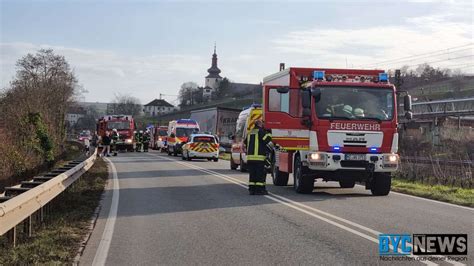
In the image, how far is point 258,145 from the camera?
1406cm

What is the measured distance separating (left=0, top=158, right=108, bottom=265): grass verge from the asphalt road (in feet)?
0.92

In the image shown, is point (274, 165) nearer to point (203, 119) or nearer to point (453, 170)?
point (453, 170)

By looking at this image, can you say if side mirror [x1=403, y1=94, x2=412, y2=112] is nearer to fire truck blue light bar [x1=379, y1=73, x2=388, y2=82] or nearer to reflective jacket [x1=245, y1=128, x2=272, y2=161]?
fire truck blue light bar [x1=379, y1=73, x2=388, y2=82]

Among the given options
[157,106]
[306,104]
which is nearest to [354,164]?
[306,104]

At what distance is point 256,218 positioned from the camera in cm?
1005

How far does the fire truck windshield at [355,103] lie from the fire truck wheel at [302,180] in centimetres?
152

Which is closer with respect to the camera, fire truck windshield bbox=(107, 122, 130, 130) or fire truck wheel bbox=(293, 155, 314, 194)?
fire truck wheel bbox=(293, 155, 314, 194)

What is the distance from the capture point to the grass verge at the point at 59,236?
22.2 feet

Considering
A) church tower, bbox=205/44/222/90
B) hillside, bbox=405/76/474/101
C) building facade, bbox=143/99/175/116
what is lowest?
hillside, bbox=405/76/474/101

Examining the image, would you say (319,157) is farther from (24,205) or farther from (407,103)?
(24,205)

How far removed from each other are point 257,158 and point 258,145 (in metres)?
0.35

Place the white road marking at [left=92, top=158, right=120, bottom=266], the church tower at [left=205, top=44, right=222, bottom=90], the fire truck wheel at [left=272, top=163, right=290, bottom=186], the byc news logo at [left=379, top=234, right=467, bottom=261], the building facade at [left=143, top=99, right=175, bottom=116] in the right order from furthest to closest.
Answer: the building facade at [left=143, top=99, right=175, bottom=116]
the church tower at [left=205, top=44, right=222, bottom=90]
the fire truck wheel at [left=272, top=163, right=290, bottom=186]
the byc news logo at [left=379, top=234, right=467, bottom=261]
the white road marking at [left=92, top=158, right=120, bottom=266]

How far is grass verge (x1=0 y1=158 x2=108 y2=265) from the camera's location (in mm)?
6777

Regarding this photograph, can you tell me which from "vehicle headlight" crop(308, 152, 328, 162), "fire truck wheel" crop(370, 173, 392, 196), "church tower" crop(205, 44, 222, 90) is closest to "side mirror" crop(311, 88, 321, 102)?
→ "vehicle headlight" crop(308, 152, 328, 162)
